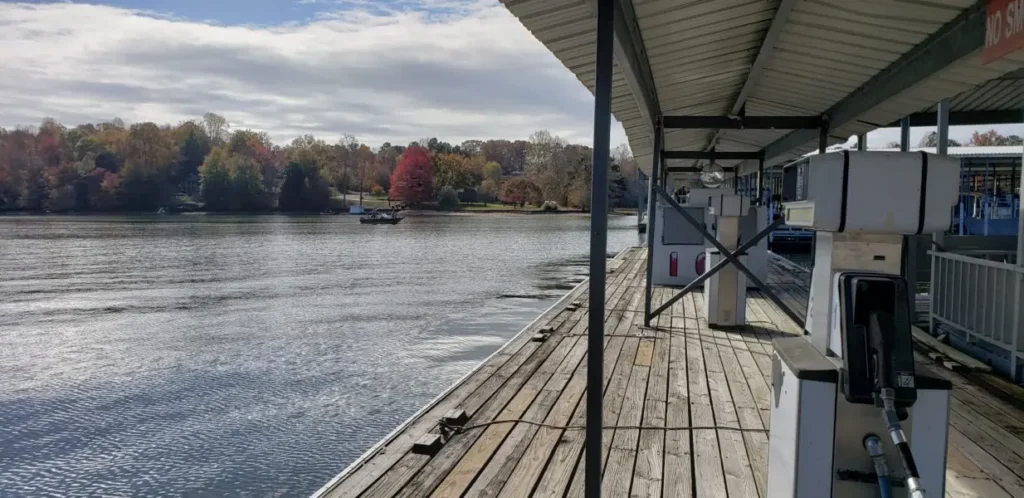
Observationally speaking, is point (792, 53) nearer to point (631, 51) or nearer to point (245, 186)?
point (631, 51)

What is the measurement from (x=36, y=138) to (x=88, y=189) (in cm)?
1045

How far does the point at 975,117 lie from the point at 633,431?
21.0 ft

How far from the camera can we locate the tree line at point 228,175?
78875 mm

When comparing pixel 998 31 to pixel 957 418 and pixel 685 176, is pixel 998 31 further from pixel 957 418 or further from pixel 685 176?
pixel 685 176

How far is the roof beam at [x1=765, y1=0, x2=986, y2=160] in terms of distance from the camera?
300 centimetres

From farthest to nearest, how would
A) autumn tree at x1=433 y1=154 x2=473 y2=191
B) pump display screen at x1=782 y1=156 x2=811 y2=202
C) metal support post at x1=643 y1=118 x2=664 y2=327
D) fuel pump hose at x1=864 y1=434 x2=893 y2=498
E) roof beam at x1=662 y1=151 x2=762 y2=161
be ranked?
autumn tree at x1=433 y1=154 x2=473 y2=191 < roof beam at x1=662 y1=151 x2=762 y2=161 < metal support post at x1=643 y1=118 x2=664 y2=327 < pump display screen at x1=782 y1=156 x2=811 y2=202 < fuel pump hose at x1=864 y1=434 x2=893 y2=498

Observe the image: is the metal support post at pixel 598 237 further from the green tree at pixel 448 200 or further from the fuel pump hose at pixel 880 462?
the green tree at pixel 448 200

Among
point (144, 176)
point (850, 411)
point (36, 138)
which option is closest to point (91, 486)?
point (850, 411)

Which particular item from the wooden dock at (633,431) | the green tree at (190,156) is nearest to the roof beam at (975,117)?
the wooden dock at (633,431)

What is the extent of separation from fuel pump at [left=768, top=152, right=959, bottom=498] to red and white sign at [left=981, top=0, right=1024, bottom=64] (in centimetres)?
73

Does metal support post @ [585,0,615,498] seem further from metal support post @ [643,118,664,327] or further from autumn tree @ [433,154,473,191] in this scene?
autumn tree @ [433,154,473,191]

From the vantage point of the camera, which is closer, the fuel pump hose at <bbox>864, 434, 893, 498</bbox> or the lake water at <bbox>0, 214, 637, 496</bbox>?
the fuel pump hose at <bbox>864, 434, 893, 498</bbox>

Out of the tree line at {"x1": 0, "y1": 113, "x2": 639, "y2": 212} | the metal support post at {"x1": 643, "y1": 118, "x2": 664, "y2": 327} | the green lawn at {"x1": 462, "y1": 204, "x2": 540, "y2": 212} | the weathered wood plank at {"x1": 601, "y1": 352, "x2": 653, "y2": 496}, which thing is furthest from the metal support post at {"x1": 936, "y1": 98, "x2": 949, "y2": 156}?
the green lawn at {"x1": 462, "y1": 204, "x2": 540, "y2": 212}

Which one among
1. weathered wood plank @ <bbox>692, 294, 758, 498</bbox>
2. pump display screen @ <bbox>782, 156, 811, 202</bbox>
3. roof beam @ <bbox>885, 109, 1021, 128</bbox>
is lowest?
weathered wood plank @ <bbox>692, 294, 758, 498</bbox>
